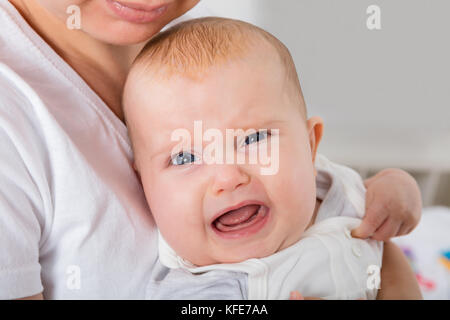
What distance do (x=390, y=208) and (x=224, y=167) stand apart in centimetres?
27

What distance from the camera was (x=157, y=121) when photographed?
0.53 metres

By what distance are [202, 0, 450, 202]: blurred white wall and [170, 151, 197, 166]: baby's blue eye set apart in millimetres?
180

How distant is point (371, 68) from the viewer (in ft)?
2.38

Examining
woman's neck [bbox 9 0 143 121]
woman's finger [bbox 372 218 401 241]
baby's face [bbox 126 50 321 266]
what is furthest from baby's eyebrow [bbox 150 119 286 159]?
woman's finger [bbox 372 218 401 241]

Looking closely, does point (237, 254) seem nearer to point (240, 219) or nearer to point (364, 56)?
point (240, 219)

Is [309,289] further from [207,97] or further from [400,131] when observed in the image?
[400,131]

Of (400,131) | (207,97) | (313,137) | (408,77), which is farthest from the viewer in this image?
(400,131)

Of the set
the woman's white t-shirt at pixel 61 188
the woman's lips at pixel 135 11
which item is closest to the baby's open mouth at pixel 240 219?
the woman's white t-shirt at pixel 61 188

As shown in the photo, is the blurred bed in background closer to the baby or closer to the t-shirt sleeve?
the baby

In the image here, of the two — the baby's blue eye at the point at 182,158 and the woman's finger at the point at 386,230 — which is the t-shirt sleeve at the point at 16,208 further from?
the woman's finger at the point at 386,230

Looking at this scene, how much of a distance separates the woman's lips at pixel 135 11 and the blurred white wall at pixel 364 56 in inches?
6.2

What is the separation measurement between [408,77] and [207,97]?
Result: 0.37 meters

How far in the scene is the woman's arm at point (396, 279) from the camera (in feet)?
2.15
